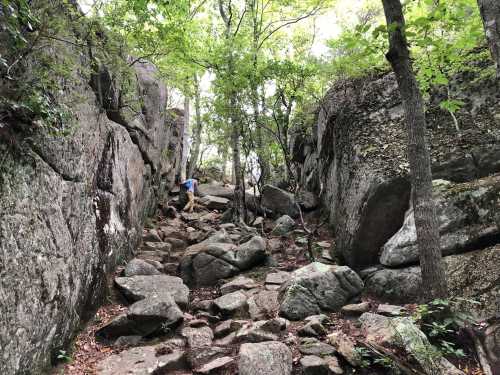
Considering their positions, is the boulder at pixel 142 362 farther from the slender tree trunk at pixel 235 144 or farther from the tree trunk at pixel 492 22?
the slender tree trunk at pixel 235 144

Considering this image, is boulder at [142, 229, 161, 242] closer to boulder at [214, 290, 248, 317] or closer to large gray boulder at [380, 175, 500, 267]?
boulder at [214, 290, 248, 317]

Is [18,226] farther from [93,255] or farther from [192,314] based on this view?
[192,314]

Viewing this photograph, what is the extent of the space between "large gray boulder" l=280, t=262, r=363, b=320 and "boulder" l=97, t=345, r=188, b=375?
2668mm

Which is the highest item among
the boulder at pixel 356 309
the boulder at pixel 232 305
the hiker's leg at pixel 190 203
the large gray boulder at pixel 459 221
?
the hiker's leg at pixel 190 203

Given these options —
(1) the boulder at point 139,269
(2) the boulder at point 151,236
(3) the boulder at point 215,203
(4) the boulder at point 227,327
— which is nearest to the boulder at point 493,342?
(4) the boulder at point 227,327

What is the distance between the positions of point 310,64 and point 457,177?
626 centimetres

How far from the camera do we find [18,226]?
510cm

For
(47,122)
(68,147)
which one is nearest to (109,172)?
(68,147)

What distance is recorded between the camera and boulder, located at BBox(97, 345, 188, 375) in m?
5.94

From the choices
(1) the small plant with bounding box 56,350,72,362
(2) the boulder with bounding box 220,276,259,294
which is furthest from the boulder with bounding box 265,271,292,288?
(1) the small plant with bounding box 56,350,72,362

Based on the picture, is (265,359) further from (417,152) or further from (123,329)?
(417,152)

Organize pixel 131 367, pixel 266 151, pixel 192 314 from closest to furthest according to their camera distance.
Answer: pixel 131 367
pixel 192 314
pixel 266 151

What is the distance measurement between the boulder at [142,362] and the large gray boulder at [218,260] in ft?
12.3

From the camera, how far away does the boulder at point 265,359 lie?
550cm
